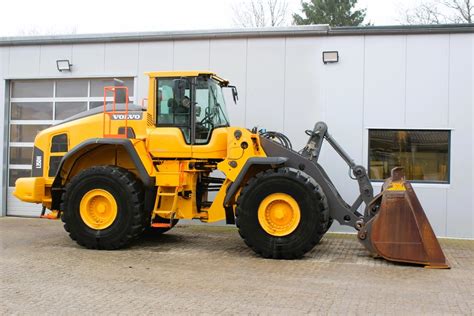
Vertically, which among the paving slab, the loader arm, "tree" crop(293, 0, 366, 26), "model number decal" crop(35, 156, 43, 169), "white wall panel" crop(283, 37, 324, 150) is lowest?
the paving slab

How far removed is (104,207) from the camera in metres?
8.63

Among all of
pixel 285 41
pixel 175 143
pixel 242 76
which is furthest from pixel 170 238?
pixel 285 41

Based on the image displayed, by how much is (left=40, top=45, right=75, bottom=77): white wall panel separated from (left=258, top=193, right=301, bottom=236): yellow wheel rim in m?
6.77

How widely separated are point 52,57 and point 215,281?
828 cm

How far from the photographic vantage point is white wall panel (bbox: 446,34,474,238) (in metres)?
10.3

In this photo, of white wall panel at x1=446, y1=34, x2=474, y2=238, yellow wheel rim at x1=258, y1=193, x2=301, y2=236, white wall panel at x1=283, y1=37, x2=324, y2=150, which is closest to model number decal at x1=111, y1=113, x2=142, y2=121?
yellow wheel rim at x1=258, y1=193, x2=301, y2=236

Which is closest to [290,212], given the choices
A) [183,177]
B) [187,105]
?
[183,177]

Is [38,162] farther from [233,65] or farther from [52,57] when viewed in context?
[233,65]

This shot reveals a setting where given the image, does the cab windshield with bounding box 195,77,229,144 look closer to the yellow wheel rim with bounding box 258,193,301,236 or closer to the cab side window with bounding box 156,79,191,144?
the cab side window with bounding box 156,79,191,144

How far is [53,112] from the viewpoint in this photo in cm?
1282

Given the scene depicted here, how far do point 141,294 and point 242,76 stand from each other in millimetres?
6497

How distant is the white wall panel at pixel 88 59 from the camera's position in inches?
481

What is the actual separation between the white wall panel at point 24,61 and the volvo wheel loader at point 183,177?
409cm

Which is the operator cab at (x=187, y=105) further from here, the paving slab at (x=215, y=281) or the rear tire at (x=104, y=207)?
the paving slab at (x=215, y=281)
